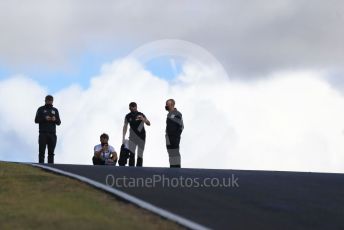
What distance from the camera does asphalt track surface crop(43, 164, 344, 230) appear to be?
30.4 ft

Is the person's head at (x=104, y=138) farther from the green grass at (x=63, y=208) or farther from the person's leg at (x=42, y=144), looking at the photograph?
the green grass at (x=63, y=208)

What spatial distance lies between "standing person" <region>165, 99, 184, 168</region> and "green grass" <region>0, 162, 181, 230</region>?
Result: 4.93 metres

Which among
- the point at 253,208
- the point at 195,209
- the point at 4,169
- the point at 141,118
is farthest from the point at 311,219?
the point at 141,118

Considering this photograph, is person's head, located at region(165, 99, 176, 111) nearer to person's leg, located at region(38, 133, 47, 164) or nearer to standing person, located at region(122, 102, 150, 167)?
standing person, located at region(122, 102, 150, 167)

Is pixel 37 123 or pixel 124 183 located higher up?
pixel 37 123

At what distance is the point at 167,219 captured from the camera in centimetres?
859

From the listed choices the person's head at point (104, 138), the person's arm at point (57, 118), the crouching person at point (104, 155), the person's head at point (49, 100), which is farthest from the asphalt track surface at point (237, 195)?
the person's head at point (49, 100)

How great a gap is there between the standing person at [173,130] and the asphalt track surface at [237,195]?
1.62m

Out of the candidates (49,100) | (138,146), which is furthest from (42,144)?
(138,146)

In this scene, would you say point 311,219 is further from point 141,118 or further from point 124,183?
point 141,118

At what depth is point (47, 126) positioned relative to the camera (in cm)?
1812

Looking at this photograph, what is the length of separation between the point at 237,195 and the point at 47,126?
8.11m

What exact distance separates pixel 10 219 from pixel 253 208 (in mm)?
3309

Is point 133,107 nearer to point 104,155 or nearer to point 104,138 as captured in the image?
point 104,138
